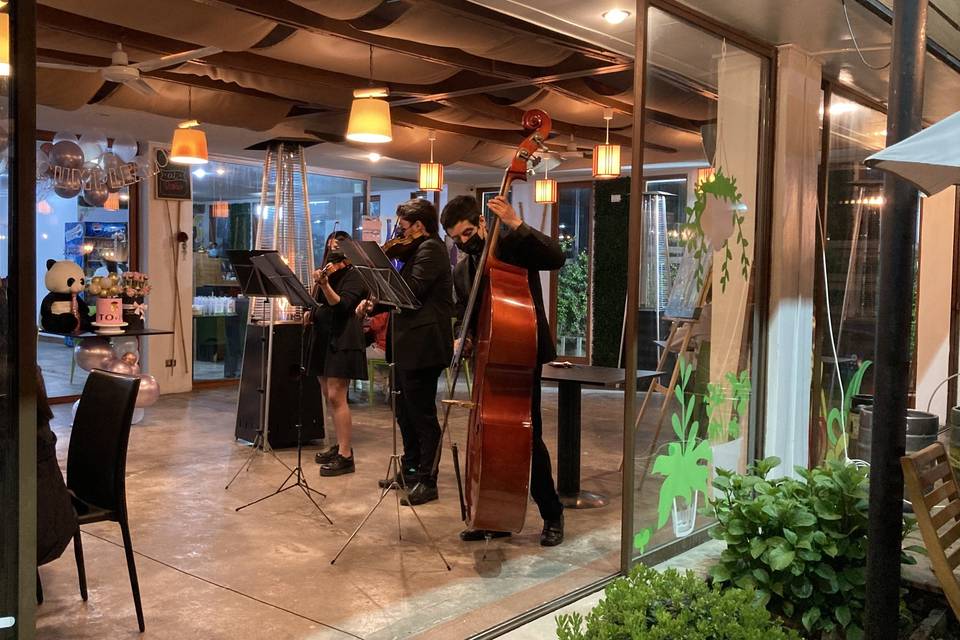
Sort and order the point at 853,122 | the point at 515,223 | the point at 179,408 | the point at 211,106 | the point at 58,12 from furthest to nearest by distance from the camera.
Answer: the point at 179,408, the point at 211,106, the point at 853,122, the point at 58,12, the point at 515,223

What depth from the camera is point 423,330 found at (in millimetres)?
4422

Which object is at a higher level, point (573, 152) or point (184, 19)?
point (573, 152)

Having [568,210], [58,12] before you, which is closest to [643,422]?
[58,12]

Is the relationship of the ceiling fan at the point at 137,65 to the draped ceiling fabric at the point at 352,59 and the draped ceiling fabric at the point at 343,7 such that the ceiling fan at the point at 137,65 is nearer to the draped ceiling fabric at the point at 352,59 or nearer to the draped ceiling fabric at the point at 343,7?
the draped ceiling fabric at the point at 352,59

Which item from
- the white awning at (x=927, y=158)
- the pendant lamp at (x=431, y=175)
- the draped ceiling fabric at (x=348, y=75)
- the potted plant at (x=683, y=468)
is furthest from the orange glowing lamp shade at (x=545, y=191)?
the white awning at (x=927, y=158)

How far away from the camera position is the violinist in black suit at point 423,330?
4.41 m

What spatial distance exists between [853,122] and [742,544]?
301cm

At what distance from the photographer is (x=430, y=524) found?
14.3 feet

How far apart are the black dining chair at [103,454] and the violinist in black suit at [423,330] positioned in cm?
159

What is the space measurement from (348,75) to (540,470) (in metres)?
3.26

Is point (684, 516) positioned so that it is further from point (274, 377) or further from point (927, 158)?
point (274, 377)

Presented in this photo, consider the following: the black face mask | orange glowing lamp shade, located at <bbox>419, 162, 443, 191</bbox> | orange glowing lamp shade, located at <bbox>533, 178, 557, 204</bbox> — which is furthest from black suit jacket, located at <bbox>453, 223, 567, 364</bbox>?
orange glowing lamp shade, located at <bbox>533, 178, 557, 204</bbox>

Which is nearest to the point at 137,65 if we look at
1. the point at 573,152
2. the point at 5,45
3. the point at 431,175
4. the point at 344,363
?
the point at 344,363

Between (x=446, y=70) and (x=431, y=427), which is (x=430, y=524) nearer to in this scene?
(x=431, y=427)
